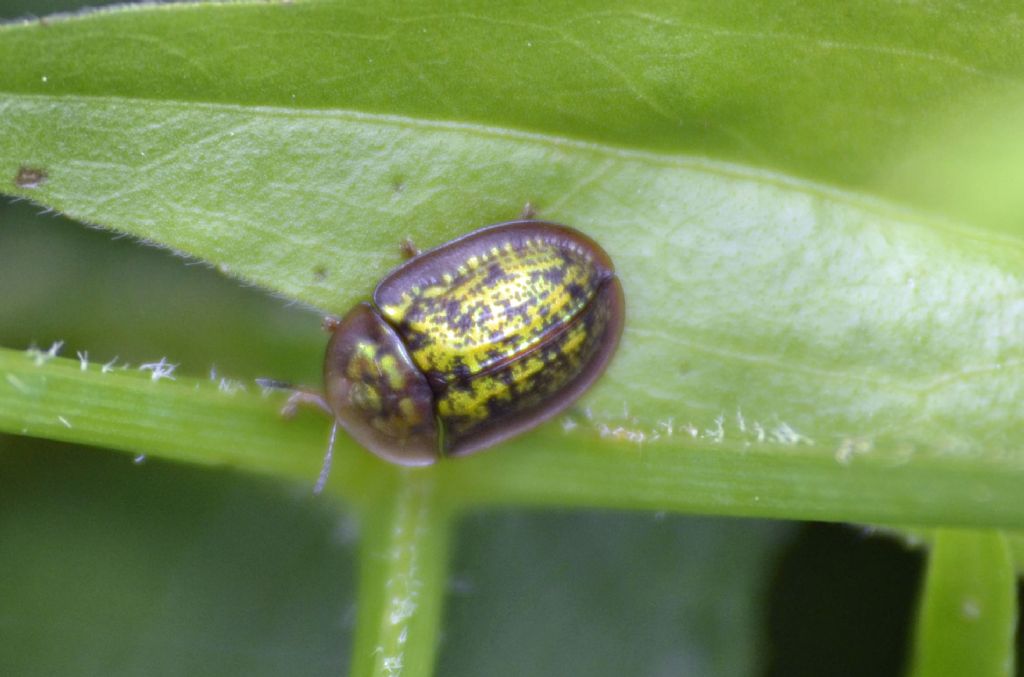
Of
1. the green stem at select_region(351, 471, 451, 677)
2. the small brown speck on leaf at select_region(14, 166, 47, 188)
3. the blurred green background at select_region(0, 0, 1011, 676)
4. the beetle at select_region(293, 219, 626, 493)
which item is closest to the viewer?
the small brown speck on leaf at select_region(14, 166, 47, 188)

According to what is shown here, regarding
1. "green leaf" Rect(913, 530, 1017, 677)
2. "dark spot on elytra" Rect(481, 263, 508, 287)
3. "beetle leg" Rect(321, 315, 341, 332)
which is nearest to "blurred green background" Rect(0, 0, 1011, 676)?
"beetle leg" Rect(321, 315, 341, 332)

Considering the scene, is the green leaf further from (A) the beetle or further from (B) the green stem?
(B) the green stem

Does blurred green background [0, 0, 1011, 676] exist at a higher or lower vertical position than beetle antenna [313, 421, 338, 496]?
lower

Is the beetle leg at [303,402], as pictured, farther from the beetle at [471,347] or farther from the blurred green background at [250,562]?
the blurred green background at [250,562]

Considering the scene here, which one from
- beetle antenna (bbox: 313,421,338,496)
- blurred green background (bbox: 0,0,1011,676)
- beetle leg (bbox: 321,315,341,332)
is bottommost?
blurred green background (bbox: 0,0,1011,676)

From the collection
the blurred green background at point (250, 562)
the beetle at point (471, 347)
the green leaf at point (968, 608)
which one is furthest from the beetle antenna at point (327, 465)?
the green leaf at point (968, 608)

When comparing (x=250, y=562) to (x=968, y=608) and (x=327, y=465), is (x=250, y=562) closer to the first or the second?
(x=327, y=465)

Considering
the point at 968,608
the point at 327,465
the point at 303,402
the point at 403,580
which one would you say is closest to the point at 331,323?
the point at 303,402
